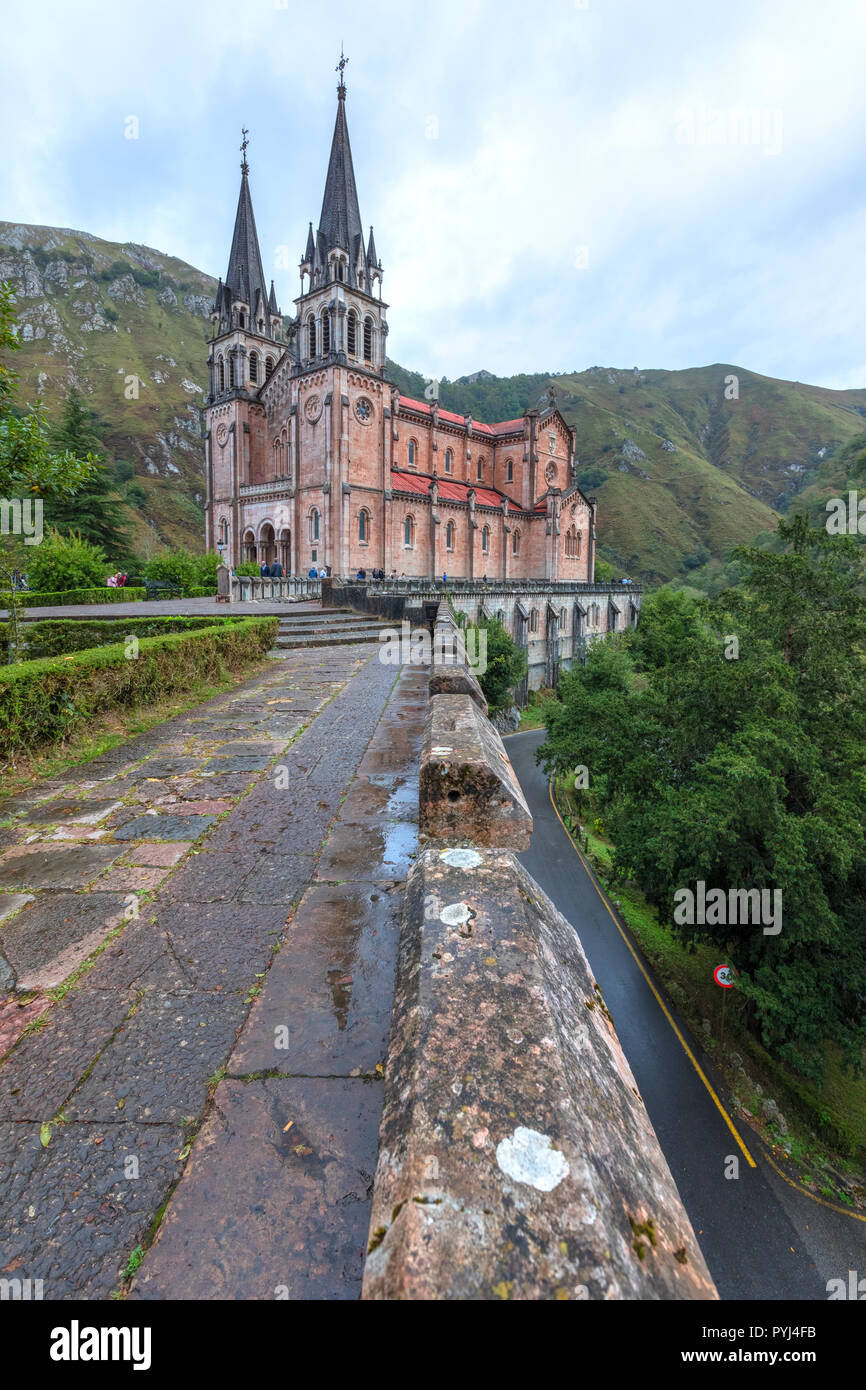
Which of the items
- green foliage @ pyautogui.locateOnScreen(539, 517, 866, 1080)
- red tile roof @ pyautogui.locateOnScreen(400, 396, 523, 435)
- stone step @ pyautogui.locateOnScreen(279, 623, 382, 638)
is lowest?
green foliage @ pyautogui.locateOnScreen(539, 517, 866, 1080)

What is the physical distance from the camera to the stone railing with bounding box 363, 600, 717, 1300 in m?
0.91

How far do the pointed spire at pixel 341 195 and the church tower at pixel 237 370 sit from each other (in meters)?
7.65

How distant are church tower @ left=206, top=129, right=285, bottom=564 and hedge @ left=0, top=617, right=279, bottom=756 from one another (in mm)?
36994

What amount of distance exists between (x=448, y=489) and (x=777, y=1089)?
42.1m

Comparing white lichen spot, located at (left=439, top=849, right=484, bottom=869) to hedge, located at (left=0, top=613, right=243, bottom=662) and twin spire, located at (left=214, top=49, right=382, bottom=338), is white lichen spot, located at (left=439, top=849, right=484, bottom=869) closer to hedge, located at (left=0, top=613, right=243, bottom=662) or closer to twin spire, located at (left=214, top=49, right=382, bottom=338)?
hedge, located at (left=0, top=613, right=243, bottom=662)

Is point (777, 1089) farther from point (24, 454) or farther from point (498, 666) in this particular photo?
point (498, 666)

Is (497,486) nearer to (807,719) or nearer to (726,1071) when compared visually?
(807,719)

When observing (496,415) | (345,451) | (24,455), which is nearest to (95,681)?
(24,455)

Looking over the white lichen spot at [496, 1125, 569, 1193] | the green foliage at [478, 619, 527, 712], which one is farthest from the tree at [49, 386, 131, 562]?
the white lichen spot at [496, 1125, 569, 1193]

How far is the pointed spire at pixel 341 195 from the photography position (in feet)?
123

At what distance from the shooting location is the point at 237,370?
43.8 m

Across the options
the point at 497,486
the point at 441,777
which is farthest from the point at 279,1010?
the point at 497,486

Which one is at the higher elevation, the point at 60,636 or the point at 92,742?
the point at 60,636

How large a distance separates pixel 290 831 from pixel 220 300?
51082mm
